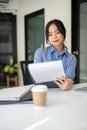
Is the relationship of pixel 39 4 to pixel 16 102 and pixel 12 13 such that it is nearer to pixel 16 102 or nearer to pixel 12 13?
pixel 12 13

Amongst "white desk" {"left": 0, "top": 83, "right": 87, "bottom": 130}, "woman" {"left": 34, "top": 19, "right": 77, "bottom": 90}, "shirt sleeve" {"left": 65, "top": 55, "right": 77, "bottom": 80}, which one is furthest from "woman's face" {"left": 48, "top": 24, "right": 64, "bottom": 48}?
"white desk" {"left": 0, "top": 83, "right": 87, "bottom": 130}

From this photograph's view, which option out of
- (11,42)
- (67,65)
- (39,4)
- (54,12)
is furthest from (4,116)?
(11,42)

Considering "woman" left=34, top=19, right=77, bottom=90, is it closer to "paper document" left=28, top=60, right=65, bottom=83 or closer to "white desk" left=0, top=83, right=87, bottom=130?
"paper document" left=28, top=60, right=65, bottom=83

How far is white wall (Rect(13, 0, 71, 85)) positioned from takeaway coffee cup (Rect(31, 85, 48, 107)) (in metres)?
3.57

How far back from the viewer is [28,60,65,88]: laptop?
5.51ft

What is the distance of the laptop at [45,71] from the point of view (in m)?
1.68

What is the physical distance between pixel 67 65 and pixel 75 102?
0.72 meters

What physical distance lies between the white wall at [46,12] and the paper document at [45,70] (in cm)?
305

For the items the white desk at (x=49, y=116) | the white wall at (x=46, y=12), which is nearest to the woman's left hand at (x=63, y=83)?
the white desk at (x=49, y=116)

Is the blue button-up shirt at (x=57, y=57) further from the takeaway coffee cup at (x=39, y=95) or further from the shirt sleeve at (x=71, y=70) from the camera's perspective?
the takeaway coffee cup at (x=39, y=95)

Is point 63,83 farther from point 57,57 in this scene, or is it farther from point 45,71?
point 57,57

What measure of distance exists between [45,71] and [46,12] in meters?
3.98

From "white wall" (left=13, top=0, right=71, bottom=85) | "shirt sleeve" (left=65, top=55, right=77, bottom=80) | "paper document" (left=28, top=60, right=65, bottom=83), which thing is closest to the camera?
"paper document" (left=28, top=60, right=65, bottom=83)

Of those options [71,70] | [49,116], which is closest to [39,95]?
[49,116]
